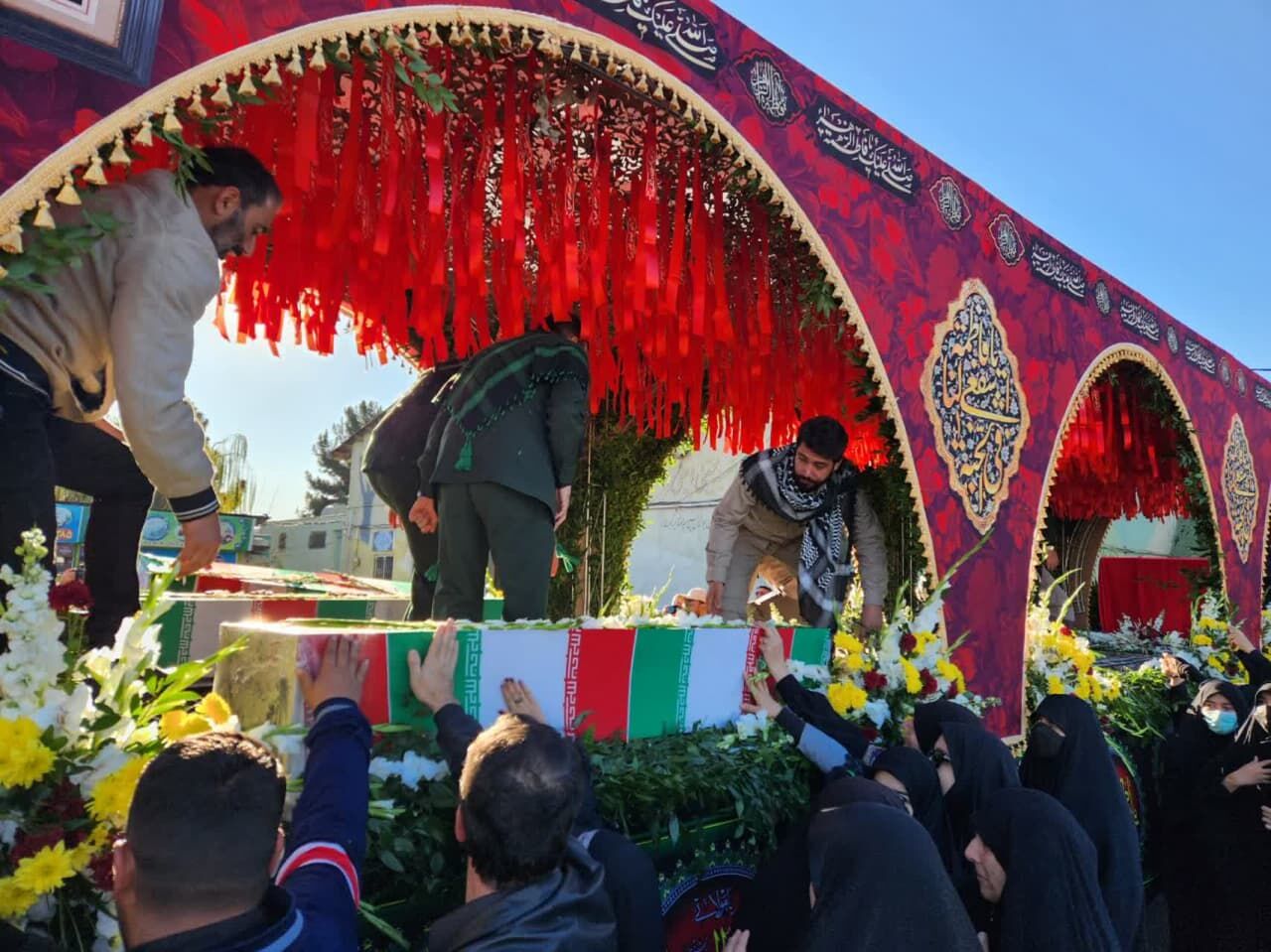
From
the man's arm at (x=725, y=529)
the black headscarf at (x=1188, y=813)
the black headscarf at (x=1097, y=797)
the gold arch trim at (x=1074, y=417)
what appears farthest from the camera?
the gold arch trim at (x=1074, y=417)

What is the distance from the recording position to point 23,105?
162cm

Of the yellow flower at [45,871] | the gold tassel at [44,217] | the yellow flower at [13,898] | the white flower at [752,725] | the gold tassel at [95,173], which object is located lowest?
the yellow flower at [13,898]

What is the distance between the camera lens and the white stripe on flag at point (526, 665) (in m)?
2.00

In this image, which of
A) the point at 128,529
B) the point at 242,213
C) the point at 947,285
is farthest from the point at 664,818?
the point at 947,285

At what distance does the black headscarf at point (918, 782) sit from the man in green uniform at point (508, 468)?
1.12m

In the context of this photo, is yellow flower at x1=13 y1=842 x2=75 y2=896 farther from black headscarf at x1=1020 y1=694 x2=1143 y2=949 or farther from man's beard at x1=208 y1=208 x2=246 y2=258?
black headscarf at x1=1020 y1=694 x2=1143 y2=949

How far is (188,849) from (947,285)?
388 cm

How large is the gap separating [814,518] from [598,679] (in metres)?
2.24

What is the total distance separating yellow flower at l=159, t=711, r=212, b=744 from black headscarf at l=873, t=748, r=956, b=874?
1685 millimetres

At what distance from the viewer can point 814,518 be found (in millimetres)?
4258

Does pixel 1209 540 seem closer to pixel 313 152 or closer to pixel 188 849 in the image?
pixel 313 152

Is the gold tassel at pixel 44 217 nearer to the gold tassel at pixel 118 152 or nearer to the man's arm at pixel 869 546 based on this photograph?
the gold tassel at pixel 118 152

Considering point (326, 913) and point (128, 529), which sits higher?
point (128, 529)

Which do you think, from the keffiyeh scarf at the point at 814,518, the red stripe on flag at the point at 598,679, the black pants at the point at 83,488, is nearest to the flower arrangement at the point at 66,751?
the black pants at the point at 83,488
